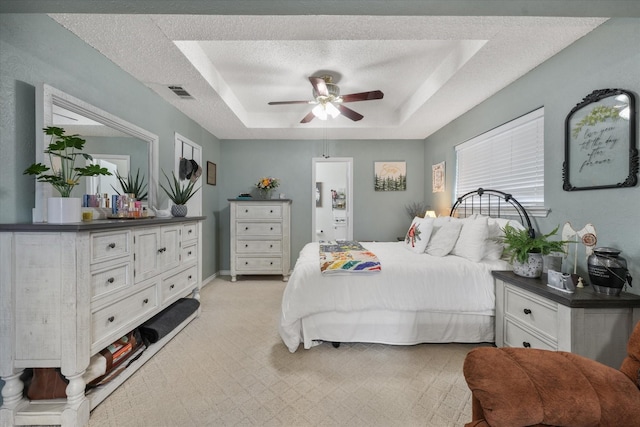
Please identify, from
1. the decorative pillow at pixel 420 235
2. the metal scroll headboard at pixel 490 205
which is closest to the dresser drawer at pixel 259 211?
the decorative pillow at pixel 420 235

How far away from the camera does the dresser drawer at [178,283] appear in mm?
2441

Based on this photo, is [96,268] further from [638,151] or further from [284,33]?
[638,151]

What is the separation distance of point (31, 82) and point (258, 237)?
3.25m

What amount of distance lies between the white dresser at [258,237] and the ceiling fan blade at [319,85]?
2.18 metres

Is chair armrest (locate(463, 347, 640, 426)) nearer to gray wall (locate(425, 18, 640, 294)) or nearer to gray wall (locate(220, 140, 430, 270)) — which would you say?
gray wall (locate(425, 18, 640, 294))

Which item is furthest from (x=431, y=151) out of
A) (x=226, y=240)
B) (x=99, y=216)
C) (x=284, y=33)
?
(x=99, y=216)

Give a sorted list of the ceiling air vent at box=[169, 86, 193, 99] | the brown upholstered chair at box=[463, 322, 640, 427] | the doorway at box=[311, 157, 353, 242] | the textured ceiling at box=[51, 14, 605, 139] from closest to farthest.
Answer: the brown upholstered chair at box=[463, 322, 640, 427] → the textured ceiling at box=[51, 14, 605, 139] → the ceiling air vent at box=[169, 86, 193, 99] → the doorway at box=[311, 157, 353, 242]

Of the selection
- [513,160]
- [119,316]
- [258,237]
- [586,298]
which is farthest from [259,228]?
[586,298]

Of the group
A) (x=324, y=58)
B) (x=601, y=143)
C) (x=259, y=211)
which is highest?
(x=324, y=58)

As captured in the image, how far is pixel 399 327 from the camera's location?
2.38 m

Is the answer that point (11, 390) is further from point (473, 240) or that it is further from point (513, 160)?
point (513, 160)

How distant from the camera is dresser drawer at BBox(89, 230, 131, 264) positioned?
64.7 inches

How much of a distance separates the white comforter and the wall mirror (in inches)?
39.8

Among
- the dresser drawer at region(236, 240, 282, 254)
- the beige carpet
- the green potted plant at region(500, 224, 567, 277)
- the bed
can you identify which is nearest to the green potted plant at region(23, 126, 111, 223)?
the beige carpet
